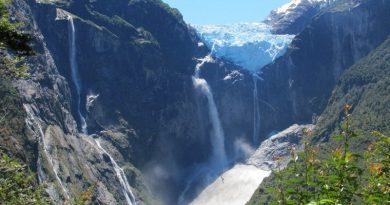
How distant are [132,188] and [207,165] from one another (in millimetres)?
36101

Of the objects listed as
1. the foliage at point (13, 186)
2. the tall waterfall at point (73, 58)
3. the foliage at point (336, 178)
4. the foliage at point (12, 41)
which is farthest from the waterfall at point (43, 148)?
the foliage at point (336, 178)

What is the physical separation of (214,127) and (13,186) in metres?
174

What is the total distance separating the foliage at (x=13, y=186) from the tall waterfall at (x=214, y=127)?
16517 cm

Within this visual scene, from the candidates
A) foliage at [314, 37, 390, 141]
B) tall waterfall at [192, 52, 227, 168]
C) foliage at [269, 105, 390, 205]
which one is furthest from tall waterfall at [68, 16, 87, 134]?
foliage at [269, 105, 390, 205]

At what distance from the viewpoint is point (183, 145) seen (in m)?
183

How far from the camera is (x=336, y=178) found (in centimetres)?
804

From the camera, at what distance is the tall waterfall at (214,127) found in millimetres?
186625

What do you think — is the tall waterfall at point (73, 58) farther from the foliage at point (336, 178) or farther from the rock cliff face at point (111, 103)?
the foliage at point (336, 178)

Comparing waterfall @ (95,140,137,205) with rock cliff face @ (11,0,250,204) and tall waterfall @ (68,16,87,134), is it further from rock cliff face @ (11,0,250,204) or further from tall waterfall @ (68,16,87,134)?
tall waterfall @ (68,16,87,134)

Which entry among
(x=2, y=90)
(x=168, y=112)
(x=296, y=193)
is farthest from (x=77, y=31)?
(x=296, y=193)

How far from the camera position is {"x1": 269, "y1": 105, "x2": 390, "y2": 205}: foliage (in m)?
8.07

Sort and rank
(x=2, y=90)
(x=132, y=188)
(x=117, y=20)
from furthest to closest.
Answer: (x=117, y=20)
(x=132, y=188)
(x=2, y=90)

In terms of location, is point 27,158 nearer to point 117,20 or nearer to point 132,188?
point 132,188

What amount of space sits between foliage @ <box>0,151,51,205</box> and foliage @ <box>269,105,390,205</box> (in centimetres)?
1168
